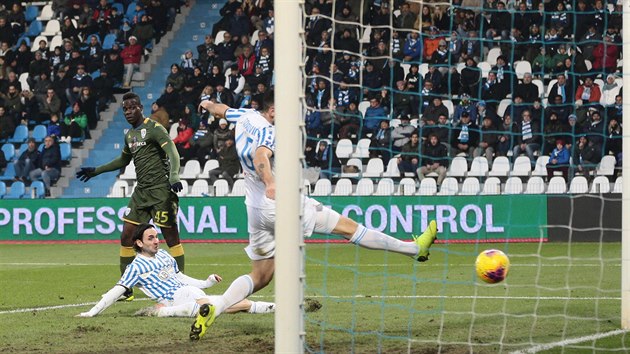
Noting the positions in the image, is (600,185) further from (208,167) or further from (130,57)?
(130,57)

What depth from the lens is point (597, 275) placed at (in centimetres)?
1241

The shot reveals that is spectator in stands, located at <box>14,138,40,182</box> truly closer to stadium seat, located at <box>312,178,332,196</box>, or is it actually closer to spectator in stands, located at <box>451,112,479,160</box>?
stadium seat, located at <box>312,178,332,196</box>

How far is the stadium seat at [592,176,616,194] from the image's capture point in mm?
18484

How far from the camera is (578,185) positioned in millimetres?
18734

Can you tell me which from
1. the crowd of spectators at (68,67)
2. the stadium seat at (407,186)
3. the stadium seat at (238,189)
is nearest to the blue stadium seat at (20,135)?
the crowd of spectators at (68,67)

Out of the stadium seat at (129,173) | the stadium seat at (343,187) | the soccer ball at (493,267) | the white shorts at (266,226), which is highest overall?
the white shorts at (266,226)

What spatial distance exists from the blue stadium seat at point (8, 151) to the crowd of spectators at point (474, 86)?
18.1 feet

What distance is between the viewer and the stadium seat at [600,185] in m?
18.5

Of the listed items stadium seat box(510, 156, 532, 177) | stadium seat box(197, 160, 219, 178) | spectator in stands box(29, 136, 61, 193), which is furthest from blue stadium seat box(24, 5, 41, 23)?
stadium seat box(510, 156, 532, 177)

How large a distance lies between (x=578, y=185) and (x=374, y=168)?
369 cm

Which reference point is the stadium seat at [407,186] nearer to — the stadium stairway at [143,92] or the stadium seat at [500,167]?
the stadium seat at [500,167]

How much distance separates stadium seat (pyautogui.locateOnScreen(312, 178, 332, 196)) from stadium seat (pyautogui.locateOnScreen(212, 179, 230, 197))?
70.6 inches

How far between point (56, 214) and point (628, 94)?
52.3 feet

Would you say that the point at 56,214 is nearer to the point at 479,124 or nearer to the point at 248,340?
the point at 479,124
